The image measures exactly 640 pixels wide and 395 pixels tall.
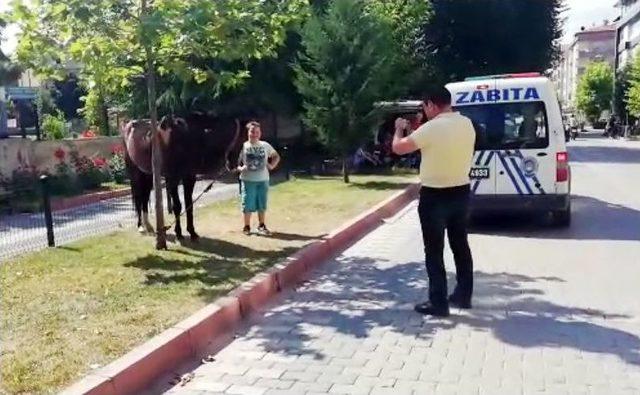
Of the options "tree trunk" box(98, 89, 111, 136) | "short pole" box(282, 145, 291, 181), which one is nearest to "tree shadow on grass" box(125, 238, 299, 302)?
"short pole" box(282, 145, 291, 181)

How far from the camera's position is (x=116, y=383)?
181 inches

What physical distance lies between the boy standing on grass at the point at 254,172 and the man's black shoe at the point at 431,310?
4177mm

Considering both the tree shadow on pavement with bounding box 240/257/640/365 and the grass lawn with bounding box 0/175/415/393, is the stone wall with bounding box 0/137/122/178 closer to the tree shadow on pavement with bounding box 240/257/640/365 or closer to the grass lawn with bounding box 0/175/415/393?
the grass lawn with bounding box 0/175/415/393

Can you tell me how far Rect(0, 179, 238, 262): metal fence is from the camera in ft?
33.5

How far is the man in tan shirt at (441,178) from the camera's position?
20.1ft

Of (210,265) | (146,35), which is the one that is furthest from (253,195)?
(146,35)

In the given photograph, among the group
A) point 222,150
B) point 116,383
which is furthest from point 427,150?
point 222,150

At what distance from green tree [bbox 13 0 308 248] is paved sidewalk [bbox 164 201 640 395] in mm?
2944

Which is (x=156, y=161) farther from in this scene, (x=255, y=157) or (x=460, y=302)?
(x=460, y=302)

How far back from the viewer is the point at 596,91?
97812 millimetres

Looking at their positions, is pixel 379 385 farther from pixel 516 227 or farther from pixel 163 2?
pixel 516 227

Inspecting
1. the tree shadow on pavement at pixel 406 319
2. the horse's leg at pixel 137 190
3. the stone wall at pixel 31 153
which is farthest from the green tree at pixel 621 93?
the tree shadow on pavement at pixel 406 319

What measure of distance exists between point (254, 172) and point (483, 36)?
85.2 feet

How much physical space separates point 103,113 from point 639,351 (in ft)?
80.9
